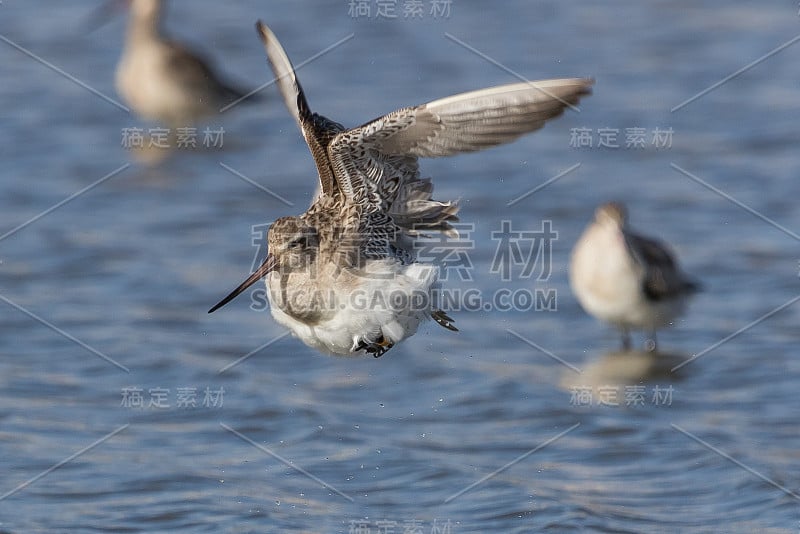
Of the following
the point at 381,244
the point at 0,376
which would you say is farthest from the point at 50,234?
the point at 381,244

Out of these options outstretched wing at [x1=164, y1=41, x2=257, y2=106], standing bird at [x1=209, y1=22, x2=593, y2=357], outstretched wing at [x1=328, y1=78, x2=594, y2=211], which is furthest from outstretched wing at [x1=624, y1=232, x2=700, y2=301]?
outstretched wing at [x1=164, y1=41, x2=257, y2=106]

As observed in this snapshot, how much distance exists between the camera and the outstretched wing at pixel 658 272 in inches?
403

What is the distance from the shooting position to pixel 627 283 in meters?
10.2

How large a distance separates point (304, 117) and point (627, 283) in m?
4.42

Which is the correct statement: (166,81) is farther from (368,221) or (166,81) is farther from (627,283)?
(368,221)

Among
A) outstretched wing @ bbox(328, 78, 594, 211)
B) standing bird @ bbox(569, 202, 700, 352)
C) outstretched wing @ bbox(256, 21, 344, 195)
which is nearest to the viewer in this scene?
outstretched wing @ bbox(328, 78, 594, 211)

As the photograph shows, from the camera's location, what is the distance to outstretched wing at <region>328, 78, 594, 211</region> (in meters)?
6.05

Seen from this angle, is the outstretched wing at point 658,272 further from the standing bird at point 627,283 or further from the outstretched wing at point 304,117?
the outstretched wing at point 304,117

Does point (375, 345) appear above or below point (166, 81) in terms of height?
below

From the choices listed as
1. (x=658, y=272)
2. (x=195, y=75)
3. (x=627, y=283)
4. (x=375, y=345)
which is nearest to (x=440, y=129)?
(x=375, y=345)

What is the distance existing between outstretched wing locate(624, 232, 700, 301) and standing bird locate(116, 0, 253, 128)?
5.95 metres

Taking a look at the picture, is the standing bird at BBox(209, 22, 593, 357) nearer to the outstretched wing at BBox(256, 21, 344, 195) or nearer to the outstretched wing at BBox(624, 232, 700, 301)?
the outstretched wing at BBox(256, 21, 344, 195)

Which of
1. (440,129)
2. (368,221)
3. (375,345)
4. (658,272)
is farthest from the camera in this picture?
(658,272)

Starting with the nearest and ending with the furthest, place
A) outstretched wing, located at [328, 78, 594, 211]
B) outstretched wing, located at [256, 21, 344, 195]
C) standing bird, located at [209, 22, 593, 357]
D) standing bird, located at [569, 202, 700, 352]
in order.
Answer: outstretched wing, located at [328, 78, 594, 211] < standing bird, located at [209, 22, 593, 357] < outstretched wing, located at [256, 21, 344, 195] < standing bird, located at [569, 202, 700, 352]
